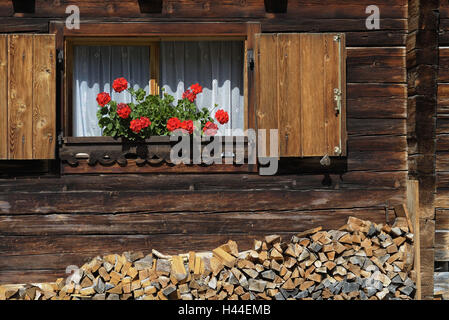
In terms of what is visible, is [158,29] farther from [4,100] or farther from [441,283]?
[441,283]

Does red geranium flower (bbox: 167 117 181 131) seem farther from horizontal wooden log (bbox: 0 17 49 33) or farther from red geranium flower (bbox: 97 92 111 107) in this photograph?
horizontal wooden log (bbox: 0 17 49 33)

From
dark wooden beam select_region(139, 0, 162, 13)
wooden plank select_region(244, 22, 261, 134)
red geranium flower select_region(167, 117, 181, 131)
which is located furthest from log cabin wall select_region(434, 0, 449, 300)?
dark wooden beam select_region(139, 0, 162, 13)

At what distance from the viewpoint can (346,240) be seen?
16.6 feet

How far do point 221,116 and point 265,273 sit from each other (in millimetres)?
1538

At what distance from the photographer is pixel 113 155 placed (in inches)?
203

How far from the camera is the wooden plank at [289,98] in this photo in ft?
16.7

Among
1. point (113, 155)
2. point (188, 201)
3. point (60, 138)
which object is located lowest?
point (188, 201)

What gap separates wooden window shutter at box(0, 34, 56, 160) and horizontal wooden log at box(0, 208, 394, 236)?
0.67 meters

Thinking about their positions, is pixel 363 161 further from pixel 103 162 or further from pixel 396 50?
pixel 103 162

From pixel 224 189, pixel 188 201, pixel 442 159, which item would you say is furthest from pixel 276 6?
pixel 442 159

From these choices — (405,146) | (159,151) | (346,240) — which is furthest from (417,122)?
(159,151)

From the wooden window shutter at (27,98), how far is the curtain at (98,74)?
17.1 inches

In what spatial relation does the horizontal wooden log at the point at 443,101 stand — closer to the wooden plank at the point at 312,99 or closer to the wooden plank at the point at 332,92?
the wooden plank at the point at 332,92

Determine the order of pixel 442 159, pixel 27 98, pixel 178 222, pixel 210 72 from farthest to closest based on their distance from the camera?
pixel 210 72
pixel 442 159
pixel 178 222
pixel 27 98
